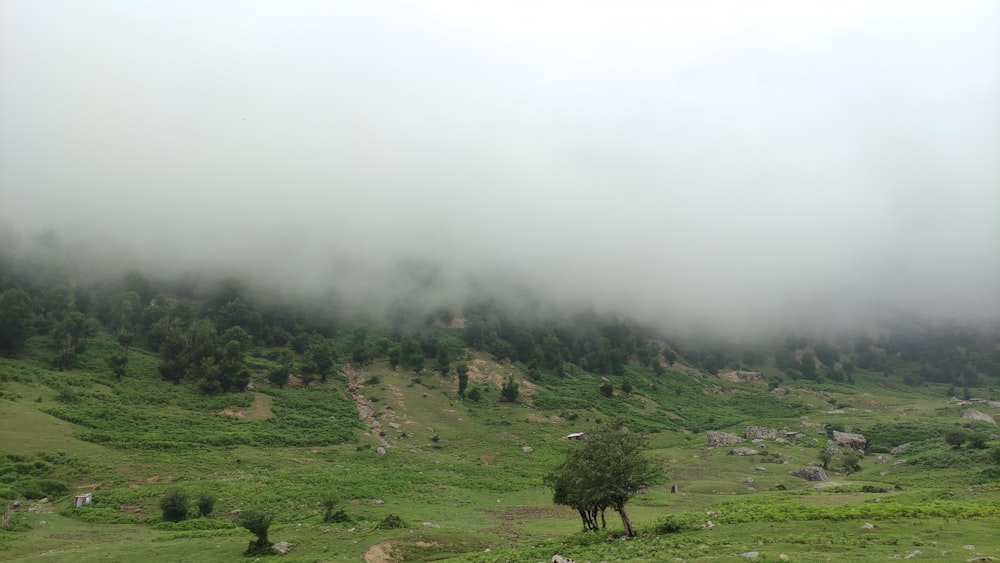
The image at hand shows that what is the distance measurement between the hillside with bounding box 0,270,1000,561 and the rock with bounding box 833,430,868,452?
5.72 ft

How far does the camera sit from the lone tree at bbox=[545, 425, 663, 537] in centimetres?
3148

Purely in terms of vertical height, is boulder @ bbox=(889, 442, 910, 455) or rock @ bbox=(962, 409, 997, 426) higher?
boulder @ bbox=(889, 442, 910, 455)

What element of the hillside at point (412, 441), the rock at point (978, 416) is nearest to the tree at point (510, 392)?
the hillside at point (412, 441)

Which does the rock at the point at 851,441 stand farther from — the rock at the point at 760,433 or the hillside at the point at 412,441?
the rock at the point at 760,433

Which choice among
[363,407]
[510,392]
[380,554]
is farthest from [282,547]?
[510,392]

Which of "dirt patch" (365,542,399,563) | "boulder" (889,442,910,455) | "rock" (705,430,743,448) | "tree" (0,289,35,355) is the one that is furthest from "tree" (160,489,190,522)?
"boulder" (889,442,910,455)

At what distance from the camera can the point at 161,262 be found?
6407 inches

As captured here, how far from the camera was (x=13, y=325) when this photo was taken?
89.6 meters

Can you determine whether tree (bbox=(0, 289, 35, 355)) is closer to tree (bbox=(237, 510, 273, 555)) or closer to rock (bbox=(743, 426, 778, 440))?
tree (bbox=(237, 510, 273, 555))

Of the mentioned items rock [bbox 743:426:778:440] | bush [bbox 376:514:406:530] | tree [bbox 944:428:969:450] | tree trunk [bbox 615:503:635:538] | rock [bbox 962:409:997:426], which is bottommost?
rock [bbox 962:409:997:426]

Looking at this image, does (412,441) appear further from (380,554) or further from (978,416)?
(978,416)

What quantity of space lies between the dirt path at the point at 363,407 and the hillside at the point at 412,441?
859mm

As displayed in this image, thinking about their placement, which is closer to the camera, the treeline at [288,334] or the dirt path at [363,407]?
the dirt path at [363,407]

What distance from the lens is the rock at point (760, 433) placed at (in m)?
97.5
